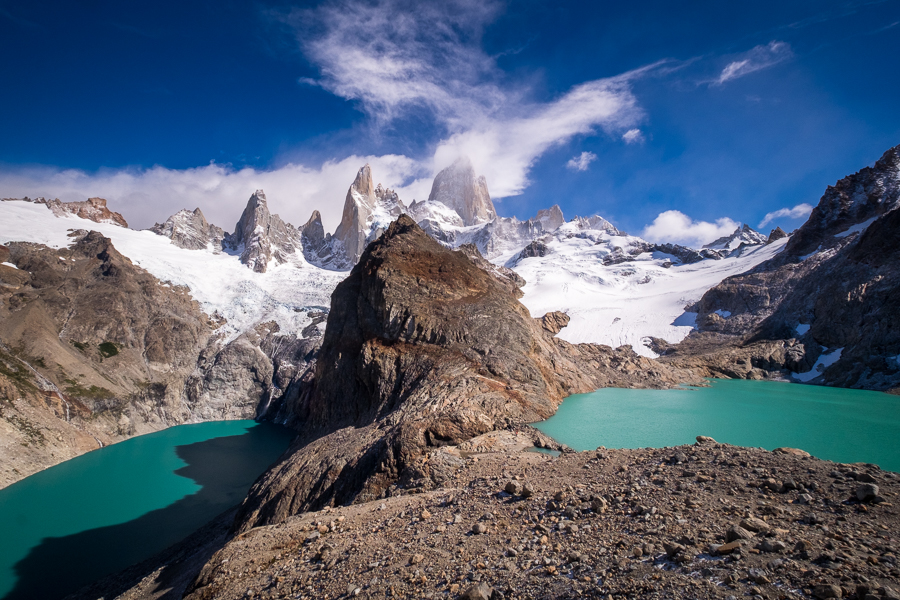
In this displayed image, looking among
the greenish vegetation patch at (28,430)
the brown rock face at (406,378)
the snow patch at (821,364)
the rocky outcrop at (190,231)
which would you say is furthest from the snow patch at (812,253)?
the rocky outcrop at (190,231)

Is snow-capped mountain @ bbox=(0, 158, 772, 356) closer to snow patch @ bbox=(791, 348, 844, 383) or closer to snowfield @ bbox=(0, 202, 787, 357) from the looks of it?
snowfield @ bbox=(0, 202, 787, 357)

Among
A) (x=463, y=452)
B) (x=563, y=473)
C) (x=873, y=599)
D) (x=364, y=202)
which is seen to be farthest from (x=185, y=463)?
(x=364, y=202)

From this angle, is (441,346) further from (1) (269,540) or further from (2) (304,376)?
(2) (304,376)

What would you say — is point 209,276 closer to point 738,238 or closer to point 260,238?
point 260,238

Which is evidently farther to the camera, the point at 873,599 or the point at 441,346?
the point at 441,346

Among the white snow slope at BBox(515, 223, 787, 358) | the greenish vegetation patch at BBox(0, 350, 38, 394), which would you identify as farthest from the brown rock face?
the white snow slope at BBox(515, 223, 787, 358)

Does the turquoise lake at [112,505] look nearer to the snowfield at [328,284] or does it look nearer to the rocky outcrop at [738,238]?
the snowfield at [328,284]

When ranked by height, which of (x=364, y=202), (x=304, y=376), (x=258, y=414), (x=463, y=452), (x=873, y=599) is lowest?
(x=258, y=414)
